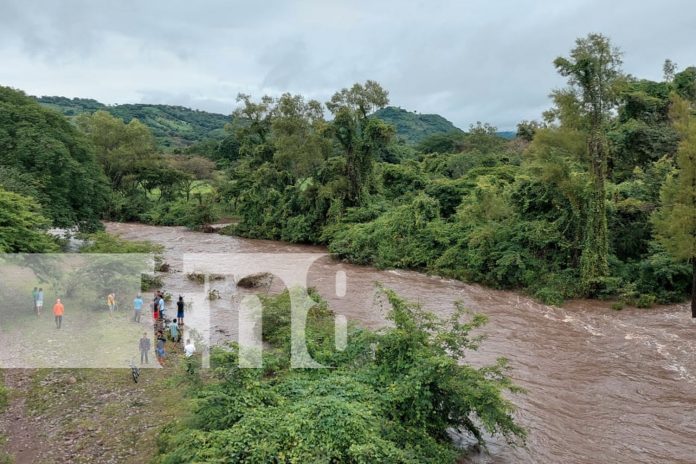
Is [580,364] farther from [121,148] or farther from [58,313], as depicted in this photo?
[121,148]

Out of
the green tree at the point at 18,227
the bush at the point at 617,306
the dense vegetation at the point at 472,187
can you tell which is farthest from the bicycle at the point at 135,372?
the bush at the point at 617,306

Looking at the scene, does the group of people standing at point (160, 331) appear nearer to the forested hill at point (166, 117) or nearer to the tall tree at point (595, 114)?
the tall tree at point (595, 114)

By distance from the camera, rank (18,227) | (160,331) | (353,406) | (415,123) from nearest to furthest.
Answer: (353,406) → (18,227) → (160,331) → (415,123)

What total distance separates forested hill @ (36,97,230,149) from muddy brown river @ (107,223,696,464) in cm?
10911

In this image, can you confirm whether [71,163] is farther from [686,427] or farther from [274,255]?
[686,427]

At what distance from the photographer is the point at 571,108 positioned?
2095 cm

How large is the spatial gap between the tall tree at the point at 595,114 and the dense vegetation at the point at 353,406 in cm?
1325

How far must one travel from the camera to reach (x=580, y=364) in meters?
15.1

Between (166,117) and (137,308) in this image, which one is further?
(166,117)

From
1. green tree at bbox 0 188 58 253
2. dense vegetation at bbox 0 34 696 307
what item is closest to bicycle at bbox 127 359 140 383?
green tree at bbox 0 188 58 253

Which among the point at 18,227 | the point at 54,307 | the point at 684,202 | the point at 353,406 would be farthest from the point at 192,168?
the point at 353,406

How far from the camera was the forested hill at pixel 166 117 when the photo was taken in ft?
461

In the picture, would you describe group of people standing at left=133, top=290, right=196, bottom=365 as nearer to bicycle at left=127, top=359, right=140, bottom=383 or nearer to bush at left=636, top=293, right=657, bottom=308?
bicycle at left=127, top=359, right=140, bottom=383

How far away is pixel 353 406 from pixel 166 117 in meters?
177
